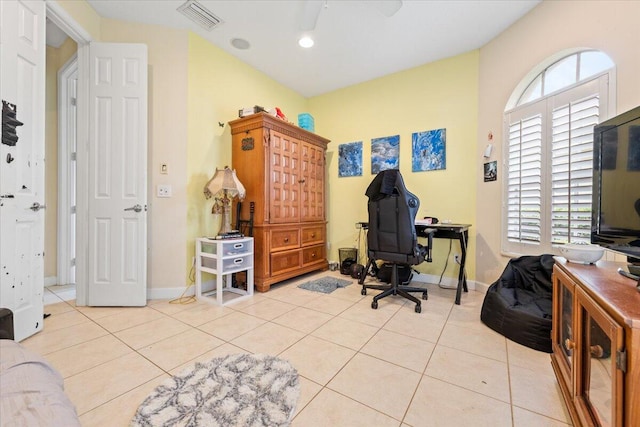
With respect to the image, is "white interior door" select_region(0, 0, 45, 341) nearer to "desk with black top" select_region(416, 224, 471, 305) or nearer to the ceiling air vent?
the ceiling air vent

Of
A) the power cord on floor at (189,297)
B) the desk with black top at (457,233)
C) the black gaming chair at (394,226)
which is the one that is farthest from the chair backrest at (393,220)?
the power cord on floor at (189,297)

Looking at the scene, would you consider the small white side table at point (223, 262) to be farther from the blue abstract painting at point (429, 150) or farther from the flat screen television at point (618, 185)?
the flat screen television at point (618, 185)

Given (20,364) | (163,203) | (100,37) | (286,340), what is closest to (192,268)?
(163,203)

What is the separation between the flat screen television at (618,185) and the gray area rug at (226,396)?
1654 mm

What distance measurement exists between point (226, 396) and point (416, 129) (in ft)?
11.3

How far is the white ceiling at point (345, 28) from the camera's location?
2443 mm

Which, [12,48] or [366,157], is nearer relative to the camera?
[12,48]

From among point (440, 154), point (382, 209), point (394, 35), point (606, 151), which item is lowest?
point (382, 209)

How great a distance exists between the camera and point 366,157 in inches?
153

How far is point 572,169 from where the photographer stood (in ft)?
7.07

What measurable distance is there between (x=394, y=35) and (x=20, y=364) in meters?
3.61

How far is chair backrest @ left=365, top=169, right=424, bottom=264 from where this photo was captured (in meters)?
2.39

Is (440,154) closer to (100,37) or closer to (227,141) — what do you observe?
(227,141)

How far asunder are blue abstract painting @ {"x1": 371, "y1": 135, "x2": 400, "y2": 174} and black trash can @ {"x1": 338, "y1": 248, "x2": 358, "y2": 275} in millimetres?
1198
